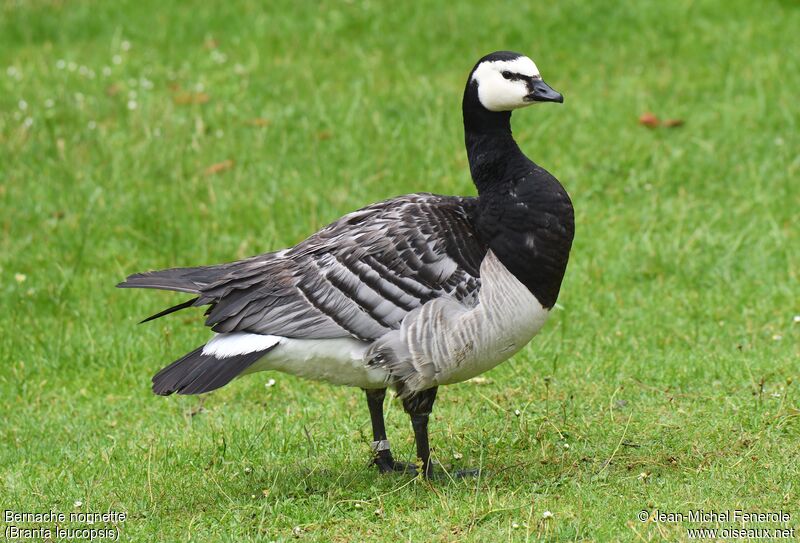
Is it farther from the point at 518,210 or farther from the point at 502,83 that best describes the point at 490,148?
the point at 518,210

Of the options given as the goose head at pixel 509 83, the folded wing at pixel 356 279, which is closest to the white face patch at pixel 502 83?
the goose head at pixel 509 83

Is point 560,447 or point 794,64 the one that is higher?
point 794,64

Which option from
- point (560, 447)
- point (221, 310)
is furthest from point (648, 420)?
point (221, 310)

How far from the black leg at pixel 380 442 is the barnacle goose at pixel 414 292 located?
261 millimetres

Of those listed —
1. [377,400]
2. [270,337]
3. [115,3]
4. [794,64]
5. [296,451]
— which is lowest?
[296,451]

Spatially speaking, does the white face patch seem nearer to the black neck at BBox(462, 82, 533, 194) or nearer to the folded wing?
the black neck at BBox(462, 82, 533, 194)

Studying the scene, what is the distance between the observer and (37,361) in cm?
795

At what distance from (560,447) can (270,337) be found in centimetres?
178

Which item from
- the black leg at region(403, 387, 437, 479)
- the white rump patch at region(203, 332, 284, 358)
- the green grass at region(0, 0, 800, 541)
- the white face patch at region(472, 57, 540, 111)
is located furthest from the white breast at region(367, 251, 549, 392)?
the white face patch at region(472, 57, 540, 111)

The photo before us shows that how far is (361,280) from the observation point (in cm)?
569

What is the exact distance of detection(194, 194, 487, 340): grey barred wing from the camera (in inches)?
221

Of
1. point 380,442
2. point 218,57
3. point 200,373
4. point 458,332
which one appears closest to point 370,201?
point 218,57

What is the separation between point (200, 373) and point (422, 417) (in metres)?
1.23

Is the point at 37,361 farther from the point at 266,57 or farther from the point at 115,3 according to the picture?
the point at 115,3
